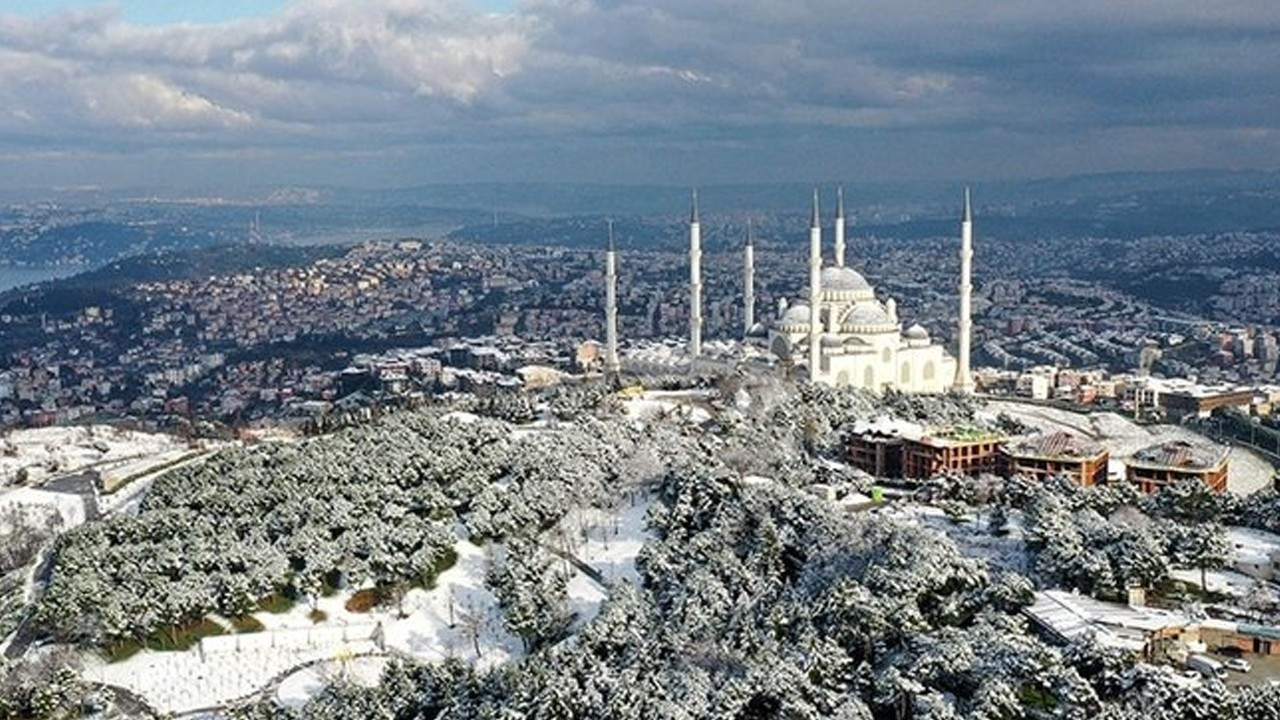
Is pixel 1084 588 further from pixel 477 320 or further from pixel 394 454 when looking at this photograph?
pixel 477 320

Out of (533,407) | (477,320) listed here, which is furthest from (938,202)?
(533,407)

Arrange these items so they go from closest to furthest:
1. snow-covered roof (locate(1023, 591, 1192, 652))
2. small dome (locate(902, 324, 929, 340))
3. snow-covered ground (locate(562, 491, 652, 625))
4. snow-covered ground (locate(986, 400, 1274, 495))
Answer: snow-covered roof (locate(1023, 591, 1192, 652)) → snow-covered ground (locate(562, 491, 652, 625)) → snow-covered ground (locate(986, 400, 1274, 495)) → small dome (locate(902, 324, 929, 340))

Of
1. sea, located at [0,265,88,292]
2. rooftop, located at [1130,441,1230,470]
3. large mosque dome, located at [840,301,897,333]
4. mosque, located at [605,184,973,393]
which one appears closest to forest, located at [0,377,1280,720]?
rooftop, located at [1130,441,1230,470]

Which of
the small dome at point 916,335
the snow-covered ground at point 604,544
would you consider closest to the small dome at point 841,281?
the small dome at point 916,335

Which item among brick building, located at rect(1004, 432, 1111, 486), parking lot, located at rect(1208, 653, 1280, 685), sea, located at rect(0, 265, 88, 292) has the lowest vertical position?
sea, located at rect(0, 265, 88, 292)

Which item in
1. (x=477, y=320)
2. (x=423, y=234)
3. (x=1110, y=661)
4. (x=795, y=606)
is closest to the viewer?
(x=1110, y=661)

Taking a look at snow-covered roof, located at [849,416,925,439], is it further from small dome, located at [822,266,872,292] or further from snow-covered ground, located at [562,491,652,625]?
small dome, located at [822,266,872,292]

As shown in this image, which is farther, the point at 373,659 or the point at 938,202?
the point at 938,202

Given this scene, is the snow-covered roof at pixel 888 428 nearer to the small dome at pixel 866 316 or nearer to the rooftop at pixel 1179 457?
the rooftop at pixel 1179 457
